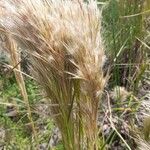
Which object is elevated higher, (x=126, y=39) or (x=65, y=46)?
(x=65, y=46)

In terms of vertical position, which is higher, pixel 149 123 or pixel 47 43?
pixel 47 43

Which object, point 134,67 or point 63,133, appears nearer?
point 63,133

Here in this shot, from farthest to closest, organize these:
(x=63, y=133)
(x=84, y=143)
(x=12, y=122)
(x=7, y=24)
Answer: (x=12, y=122), (x=84, y=143), (x=63, y=133), (x=7, y=24)

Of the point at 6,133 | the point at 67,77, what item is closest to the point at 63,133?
the point at 67,77

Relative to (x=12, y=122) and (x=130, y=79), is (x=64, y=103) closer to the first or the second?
(x=130, y=79)

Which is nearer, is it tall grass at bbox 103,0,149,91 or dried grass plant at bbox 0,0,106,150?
dried grass plant at bbox 0,0,106,150

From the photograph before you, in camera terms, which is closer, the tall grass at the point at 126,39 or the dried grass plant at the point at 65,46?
Result: the dried grass plant at the point at 65,46

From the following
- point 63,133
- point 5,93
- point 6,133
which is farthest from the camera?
point 5,93

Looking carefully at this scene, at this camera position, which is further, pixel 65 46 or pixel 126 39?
pixel 126 39
